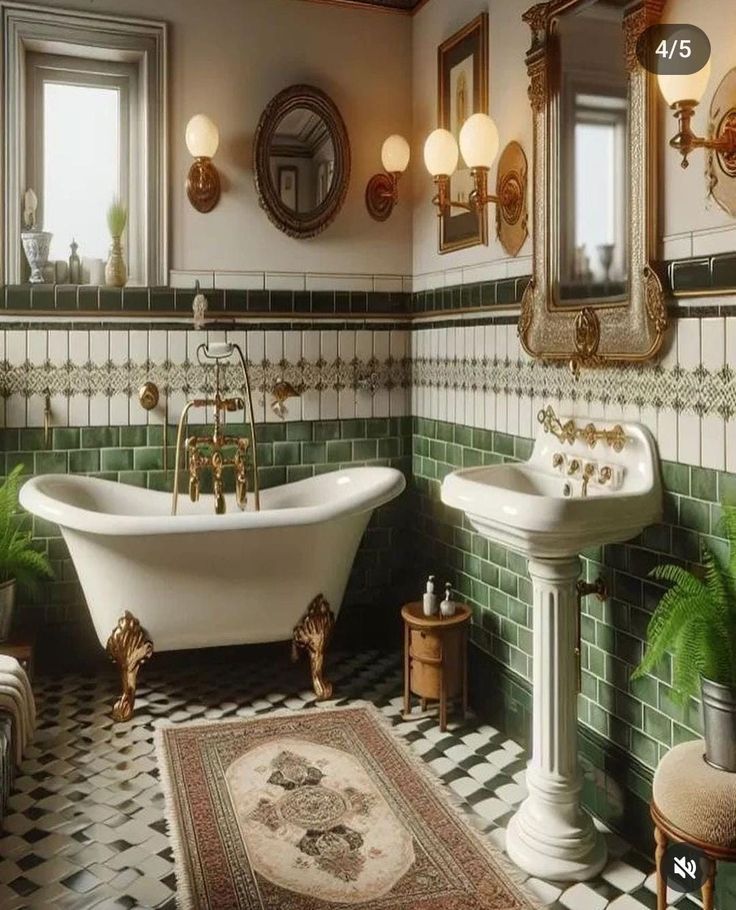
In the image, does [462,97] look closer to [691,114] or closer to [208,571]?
[691,114]

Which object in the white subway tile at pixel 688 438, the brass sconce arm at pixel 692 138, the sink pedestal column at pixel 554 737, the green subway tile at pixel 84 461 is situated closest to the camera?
the brass sconce arm at pixel 692 138

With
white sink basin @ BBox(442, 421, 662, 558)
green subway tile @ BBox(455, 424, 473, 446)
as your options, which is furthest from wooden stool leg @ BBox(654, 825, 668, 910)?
green subway tile @ BBox(455, 424, 473, 446)

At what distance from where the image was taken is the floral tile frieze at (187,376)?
155 inches

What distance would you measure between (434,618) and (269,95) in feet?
7.80

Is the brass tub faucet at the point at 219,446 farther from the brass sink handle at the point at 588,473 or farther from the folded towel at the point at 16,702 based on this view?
the brass sink handle at the point at 588,473

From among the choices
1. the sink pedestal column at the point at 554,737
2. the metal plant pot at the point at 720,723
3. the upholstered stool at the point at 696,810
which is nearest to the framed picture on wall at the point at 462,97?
the sink pedestal column at the point at 554,737

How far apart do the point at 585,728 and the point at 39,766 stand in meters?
1.78

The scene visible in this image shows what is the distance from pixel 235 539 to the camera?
341cm

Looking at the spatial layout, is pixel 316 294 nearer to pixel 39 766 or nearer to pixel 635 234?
pixel 635 234

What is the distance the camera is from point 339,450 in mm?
4371

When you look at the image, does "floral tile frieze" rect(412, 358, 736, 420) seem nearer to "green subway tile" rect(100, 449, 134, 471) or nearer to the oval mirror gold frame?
the oval mirror gold frame

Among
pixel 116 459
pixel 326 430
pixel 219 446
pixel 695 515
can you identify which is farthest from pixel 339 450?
pixel 695 515

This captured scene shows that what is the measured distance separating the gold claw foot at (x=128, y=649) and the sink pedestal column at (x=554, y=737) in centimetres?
154

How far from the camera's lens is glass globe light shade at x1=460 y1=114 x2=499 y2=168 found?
129 inches
